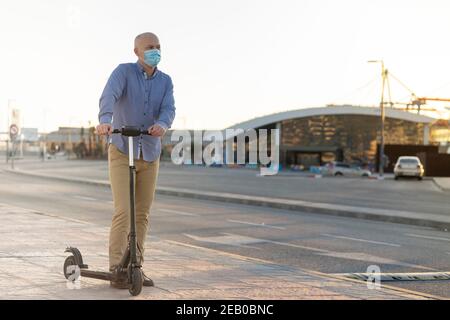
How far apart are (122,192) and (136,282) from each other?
0.87m

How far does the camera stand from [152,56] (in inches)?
240

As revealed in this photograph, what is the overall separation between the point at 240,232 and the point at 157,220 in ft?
8.50

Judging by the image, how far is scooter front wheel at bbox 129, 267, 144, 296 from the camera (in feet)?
18.5

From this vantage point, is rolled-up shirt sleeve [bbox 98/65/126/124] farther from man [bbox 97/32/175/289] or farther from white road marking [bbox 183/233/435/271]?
white road marking [bbox 183/233/435/271]

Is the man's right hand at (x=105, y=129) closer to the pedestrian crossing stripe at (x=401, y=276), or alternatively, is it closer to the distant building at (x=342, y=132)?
the pedestrian crossing stripe at (x=401, y=276)

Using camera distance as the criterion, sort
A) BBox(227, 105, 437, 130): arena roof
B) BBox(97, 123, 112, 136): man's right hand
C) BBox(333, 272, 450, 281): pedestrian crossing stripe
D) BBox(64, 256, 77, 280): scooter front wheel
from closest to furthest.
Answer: BBox(97, 123, 112, 136): man's right hand, BBox(64, 256, 77, 280): scooter front wheel, BBox(333, 272, 450, 281): pedestrian crossing stripe, BBox(227, 105, 437, 130): arena roof

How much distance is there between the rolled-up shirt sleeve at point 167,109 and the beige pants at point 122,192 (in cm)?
38

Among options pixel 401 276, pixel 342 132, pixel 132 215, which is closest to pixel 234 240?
pixel 401 276

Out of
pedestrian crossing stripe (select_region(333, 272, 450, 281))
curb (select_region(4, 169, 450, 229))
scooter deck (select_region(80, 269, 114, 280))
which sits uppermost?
→ scooter deck (select_region(80, 269, 114, 280))

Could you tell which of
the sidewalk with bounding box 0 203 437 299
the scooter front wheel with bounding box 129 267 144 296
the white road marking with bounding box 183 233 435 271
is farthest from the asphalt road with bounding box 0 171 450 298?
the scooter front wheel with bounding box 129 267 144 296

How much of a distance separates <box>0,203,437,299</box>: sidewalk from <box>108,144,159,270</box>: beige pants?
35 cm
